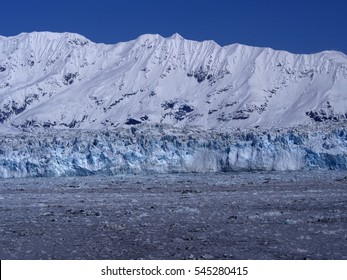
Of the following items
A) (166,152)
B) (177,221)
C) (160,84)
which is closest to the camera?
(177,221)

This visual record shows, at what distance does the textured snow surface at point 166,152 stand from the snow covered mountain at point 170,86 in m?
43.0

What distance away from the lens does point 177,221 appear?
14680mm

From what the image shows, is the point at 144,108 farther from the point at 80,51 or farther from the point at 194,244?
the point at 194,244

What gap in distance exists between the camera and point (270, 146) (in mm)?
32500

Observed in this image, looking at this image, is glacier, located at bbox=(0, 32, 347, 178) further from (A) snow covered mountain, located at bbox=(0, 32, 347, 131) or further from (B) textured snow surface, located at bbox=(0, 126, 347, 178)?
(B) textured snow surface, located at bbox=(0, 126, 347, 178)

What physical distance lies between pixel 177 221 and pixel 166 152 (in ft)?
58.7

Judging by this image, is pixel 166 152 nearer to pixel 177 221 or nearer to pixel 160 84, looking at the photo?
pixel 177 221

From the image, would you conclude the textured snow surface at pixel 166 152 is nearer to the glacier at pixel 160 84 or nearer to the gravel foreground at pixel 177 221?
the gravel foreground at pixel 177 221

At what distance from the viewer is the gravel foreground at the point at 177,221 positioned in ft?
36.3

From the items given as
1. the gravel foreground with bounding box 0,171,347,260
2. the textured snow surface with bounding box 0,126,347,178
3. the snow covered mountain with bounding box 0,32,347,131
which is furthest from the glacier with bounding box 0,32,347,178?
the gravel foreground with bounding box 0,171,347,260

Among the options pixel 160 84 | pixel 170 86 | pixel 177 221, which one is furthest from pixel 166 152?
pixel 170 86

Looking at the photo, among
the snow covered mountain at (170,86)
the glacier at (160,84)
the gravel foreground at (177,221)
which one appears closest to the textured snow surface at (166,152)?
the gravel foreground at (177,221)

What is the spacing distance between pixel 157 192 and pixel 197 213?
6986mm

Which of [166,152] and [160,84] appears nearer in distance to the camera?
[166,152]
